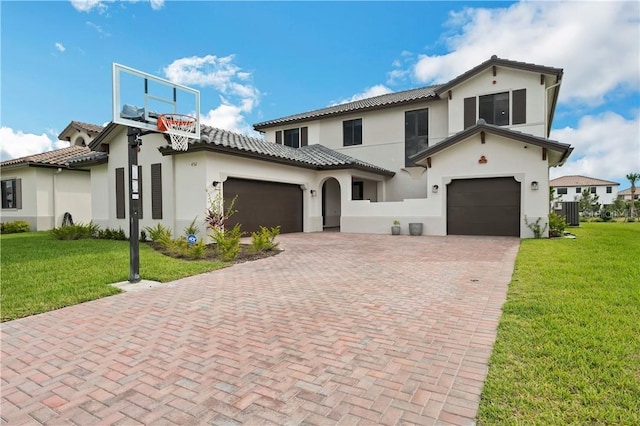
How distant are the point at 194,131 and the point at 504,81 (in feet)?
57.0

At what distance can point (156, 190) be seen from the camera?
15.0 m

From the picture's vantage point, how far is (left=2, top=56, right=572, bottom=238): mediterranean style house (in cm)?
1456

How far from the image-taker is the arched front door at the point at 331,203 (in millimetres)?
23969

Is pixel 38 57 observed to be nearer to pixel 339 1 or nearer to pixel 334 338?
pixel 339 1

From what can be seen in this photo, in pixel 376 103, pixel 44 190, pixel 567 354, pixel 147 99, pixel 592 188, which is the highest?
pixel 376 103

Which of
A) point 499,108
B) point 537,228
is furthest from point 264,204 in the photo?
point 499,108

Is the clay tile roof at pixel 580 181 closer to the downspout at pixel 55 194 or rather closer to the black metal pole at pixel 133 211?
the downspout at pixel 55 194

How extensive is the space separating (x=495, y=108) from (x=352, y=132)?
9160mm

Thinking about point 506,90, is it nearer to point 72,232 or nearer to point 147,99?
point 147,99

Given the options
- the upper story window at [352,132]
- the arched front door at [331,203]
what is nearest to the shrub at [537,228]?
the arched front door at [331,203]

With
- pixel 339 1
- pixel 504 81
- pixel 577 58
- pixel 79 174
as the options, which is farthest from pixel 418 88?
pixel 79 174

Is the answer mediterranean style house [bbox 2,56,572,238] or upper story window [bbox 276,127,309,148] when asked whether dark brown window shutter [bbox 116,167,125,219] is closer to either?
mediterranean style house [bbox 2,56,572,238]

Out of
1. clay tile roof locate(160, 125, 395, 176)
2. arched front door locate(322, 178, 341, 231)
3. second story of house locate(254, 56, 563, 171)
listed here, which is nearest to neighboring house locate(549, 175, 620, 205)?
second story of house locate(254, 56, 563, 171)

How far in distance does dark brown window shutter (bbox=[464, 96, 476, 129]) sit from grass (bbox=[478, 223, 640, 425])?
1491cm
